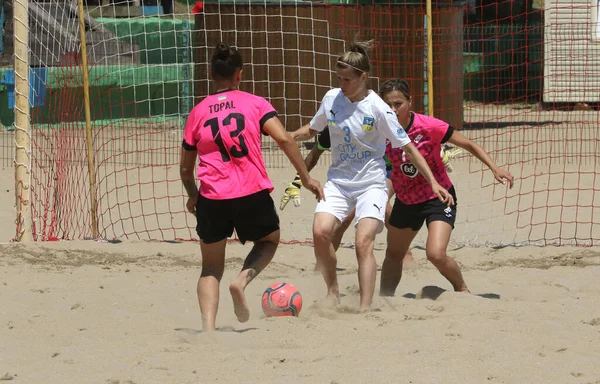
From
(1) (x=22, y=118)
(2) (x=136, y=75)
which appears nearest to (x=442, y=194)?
(1) (x=22, y=118)

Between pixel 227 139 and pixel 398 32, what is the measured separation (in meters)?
10.8

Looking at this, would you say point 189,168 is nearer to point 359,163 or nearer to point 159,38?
point 359,163

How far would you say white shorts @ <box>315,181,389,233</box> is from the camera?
19.4ft

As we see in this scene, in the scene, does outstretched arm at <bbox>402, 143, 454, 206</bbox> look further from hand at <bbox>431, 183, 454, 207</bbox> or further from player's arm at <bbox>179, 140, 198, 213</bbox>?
player's arm at <bbox>179, 140, 198, 213</bbox>

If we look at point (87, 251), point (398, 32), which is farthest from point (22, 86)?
point (398, 32)

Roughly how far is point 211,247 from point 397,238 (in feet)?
5.16

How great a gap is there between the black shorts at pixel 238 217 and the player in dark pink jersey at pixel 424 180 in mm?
1230

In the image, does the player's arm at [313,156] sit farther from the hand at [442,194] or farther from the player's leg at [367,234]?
the hand at [442,194]

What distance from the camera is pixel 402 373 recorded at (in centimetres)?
452

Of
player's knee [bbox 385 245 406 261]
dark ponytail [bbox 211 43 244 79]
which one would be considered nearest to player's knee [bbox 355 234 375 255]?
player's knee [bbox 385 245 406 261]

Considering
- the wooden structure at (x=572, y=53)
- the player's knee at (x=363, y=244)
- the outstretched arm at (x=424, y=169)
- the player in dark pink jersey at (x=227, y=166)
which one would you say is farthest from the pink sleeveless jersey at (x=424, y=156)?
the wooden structure at (x=572, y=53)

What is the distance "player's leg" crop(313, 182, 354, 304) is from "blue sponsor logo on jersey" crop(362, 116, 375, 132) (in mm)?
444

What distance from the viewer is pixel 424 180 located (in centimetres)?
637

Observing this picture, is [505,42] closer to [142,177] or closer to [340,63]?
[142,177]
